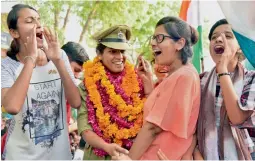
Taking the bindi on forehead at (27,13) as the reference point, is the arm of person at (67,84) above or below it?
below

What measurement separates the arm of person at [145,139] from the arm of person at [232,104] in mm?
403

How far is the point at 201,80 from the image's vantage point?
254 cm

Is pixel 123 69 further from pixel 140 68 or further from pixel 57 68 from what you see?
pixel 57 68

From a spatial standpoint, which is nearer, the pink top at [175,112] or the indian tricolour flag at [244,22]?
the pink top at [175,112]

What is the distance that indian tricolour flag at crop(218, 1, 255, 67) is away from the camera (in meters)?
2.42

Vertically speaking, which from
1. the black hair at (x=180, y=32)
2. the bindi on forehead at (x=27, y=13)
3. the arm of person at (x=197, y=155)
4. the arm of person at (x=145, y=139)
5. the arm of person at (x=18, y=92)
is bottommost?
the arm of person at (x=197, y=155)

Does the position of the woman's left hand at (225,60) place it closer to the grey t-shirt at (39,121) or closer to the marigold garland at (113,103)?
the marigold garland at (113,103)

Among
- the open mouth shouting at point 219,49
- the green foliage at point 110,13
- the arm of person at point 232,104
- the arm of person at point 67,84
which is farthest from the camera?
the green foliage at point 110,13

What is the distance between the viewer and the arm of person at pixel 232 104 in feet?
7.29

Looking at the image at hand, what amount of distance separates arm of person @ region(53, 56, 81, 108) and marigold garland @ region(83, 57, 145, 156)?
0.12 metres

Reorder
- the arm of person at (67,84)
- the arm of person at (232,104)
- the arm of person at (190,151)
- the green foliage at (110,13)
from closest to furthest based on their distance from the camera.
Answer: the arm of person at (232,104) → the arm of person at (190,151) → the arm of person at (67,84) → the green foliage at (110,13)

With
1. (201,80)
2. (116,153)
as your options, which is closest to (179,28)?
(201,80)

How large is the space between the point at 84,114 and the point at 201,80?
82 cm

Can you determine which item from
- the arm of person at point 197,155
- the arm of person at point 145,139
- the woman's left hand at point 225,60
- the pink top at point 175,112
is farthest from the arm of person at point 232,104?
the arm of person at point 145,139
